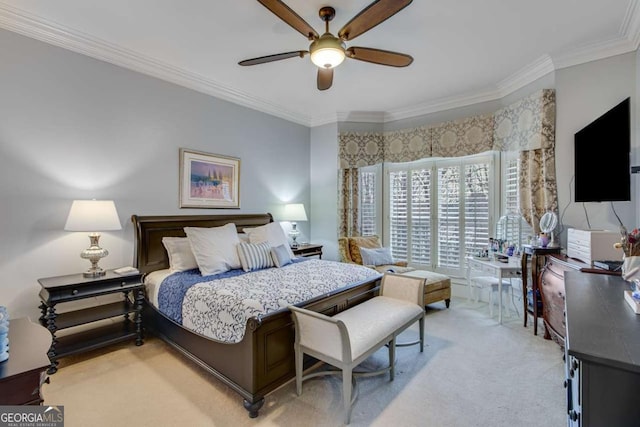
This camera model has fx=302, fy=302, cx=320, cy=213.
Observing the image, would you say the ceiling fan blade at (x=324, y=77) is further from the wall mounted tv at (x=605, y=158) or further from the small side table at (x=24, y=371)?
the small side table at (x=24, y=371)

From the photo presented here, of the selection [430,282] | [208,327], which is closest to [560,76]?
[430,282]

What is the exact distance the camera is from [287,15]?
201cm

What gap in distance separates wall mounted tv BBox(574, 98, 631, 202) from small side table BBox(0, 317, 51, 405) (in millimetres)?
3745

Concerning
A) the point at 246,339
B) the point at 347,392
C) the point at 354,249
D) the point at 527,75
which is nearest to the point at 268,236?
the point at 354,249

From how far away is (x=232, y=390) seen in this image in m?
2.29

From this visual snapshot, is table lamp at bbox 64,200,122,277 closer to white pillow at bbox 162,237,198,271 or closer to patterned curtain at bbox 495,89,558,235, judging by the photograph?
white pillow at bbox 162,237,198,271

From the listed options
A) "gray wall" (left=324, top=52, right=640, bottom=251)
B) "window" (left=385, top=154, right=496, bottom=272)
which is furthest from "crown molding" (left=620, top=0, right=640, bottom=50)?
"window" (left=385, top=154, right=496, bottom=272)

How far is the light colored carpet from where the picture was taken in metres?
1.98

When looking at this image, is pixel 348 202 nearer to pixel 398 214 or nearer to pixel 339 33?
pixel 398 214

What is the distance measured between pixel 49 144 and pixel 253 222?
2.34 metres

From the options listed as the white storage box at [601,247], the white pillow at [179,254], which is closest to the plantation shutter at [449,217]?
the white storage box at [601,247]

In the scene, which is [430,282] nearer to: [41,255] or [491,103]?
[491,103]

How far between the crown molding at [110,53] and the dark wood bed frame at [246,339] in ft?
5.44

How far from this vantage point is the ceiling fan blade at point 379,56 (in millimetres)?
2418
